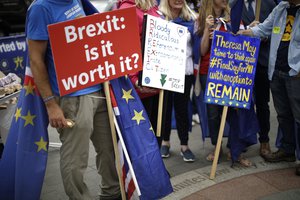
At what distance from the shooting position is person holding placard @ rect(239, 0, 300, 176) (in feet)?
12.1

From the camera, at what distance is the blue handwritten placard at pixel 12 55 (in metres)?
4.81

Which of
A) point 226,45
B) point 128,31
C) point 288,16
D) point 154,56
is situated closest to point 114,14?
point 128,31

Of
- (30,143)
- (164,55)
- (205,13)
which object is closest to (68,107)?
(30,143)

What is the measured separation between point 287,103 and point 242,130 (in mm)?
524

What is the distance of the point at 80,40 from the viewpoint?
2.86 meters

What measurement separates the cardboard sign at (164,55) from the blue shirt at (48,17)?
75cm

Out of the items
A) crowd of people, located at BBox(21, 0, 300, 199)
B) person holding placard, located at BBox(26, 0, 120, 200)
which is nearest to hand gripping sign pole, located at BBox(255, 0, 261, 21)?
crowd of people, located at BBox(21, 0, 300, 199)

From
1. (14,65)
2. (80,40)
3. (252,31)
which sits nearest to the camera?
(80,40)

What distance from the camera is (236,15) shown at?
3875mm

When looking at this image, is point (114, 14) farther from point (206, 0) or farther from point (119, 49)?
point (206, 0)

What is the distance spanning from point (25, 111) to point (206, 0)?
6.95 ft

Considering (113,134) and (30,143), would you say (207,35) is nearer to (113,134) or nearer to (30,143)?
(113,134)

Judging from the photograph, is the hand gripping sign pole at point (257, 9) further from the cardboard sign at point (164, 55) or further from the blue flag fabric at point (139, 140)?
the blue flag fabric at point (139, 140)

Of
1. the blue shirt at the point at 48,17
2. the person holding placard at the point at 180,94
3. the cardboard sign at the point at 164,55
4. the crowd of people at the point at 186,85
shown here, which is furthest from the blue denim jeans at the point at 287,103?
the blue shirt at the point at 48,17
